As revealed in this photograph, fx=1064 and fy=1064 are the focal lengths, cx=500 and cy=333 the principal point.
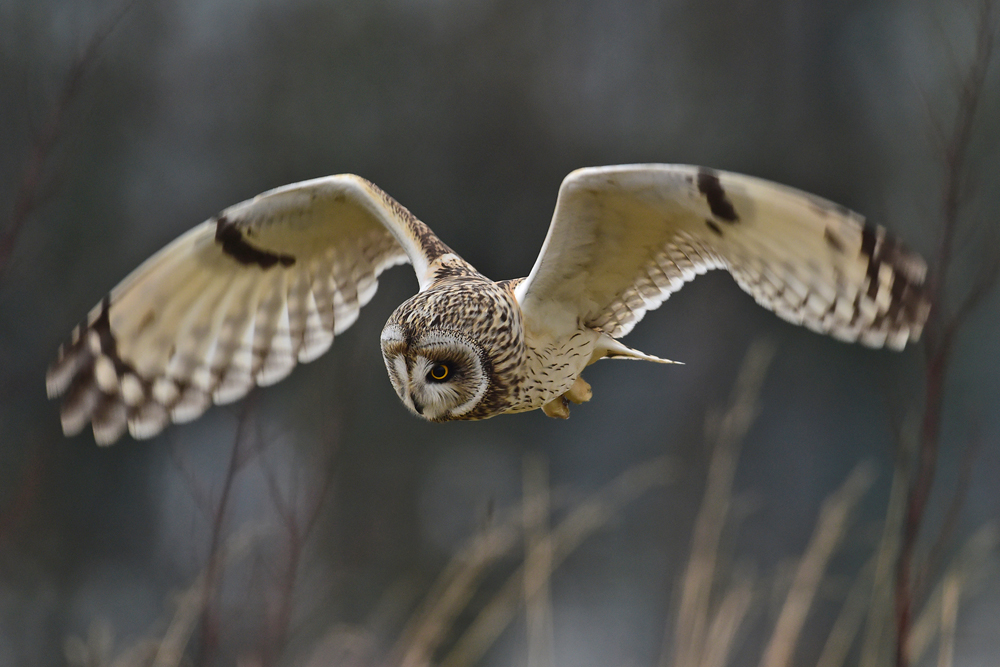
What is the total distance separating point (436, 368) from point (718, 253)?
68 centimetres

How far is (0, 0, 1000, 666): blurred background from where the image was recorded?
340 inches

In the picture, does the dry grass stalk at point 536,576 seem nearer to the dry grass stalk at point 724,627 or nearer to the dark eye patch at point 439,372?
the dry grass stalk at point 724,627

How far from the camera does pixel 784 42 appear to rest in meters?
10.9

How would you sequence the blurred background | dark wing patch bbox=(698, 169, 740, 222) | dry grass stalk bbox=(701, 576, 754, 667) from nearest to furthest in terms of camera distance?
dark wing patch bbox=(698, 169, 740, 222) → dry grass stalk bbox=(701, 576, 754, 667) → the blurred background

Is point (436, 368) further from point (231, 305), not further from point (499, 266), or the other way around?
point (499, 266)

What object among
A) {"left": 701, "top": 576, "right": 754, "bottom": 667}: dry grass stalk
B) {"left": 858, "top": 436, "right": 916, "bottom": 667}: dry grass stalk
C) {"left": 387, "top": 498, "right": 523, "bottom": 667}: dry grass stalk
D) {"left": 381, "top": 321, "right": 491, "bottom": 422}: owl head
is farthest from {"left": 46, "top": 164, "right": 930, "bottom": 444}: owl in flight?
{"left": 701, "top": 576, "right": 754, "bottom": 667}: dry grass stalk

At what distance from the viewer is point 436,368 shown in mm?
1980

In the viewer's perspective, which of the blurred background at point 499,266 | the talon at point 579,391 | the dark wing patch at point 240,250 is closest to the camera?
the talon at point 579,391

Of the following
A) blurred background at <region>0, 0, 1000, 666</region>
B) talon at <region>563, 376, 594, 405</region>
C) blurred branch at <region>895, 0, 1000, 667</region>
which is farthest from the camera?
blurred background at <region>0, 0, 1000, 666</region>

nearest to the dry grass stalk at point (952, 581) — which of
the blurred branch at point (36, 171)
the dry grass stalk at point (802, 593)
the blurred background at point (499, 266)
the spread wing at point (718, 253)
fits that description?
the dry grass stalk at point (802, 593)

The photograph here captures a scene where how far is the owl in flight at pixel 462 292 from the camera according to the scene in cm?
197

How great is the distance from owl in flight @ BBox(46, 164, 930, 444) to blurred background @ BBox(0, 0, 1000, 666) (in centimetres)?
490

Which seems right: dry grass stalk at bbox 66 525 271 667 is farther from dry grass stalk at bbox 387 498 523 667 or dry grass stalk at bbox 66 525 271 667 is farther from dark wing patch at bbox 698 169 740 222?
dark wing patch at bbox 698 169 740 222

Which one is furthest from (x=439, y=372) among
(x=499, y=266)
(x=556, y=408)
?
(x=499, y=266)
